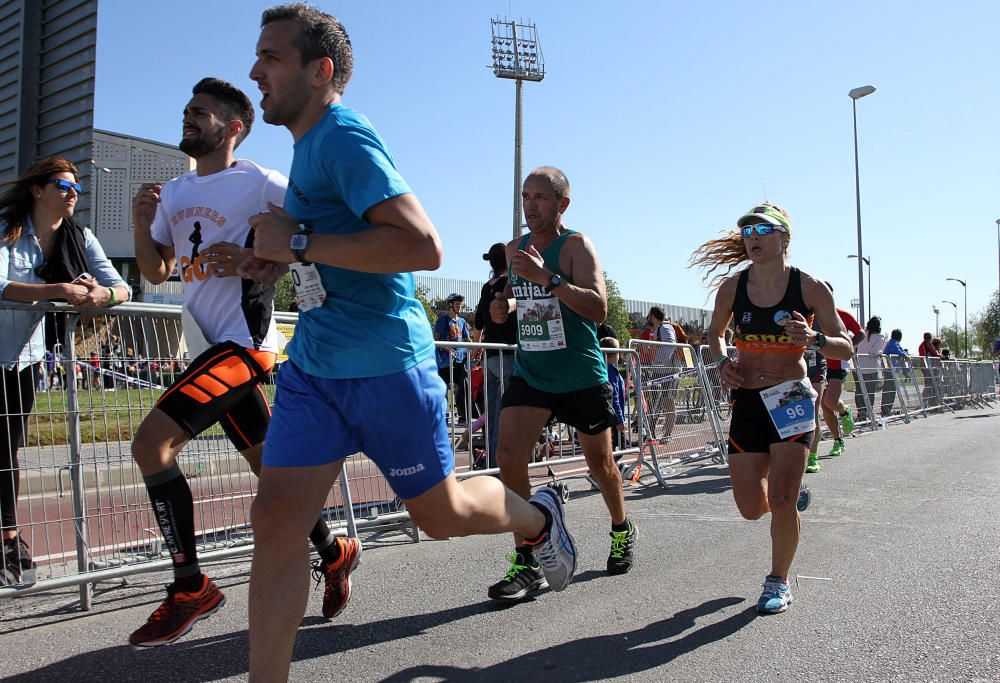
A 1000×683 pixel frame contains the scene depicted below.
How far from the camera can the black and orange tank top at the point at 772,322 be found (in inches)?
174

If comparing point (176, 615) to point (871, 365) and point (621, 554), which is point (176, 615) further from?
point (871, 365)

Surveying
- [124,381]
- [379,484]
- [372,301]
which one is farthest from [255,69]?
[379,484]

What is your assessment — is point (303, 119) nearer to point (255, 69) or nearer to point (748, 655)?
point (255, 69)

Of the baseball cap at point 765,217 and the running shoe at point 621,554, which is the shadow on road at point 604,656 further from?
the baseball cap at point 765,217

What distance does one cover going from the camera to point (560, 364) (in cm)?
460

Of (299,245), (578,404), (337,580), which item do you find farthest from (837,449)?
(299,245)

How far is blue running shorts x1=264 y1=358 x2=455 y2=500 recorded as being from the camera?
8.75 ft

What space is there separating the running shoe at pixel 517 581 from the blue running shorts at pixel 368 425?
57.2 inches

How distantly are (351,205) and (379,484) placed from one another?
384 cm

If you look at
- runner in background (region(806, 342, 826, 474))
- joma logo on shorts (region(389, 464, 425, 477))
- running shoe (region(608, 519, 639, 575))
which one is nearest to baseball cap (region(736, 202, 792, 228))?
running shoe (region(608, 519, 639, 575))

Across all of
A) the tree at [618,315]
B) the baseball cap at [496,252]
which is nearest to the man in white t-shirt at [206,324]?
the baseball cap at [496,252]

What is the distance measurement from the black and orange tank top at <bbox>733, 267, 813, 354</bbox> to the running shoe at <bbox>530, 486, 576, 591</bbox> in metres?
1.44

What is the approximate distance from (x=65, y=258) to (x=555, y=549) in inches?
116

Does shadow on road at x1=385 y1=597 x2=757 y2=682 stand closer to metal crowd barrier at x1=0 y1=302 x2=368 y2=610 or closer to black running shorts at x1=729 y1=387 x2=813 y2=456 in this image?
black running shorts at x1=729 y1=387 x2=813 y2=456
